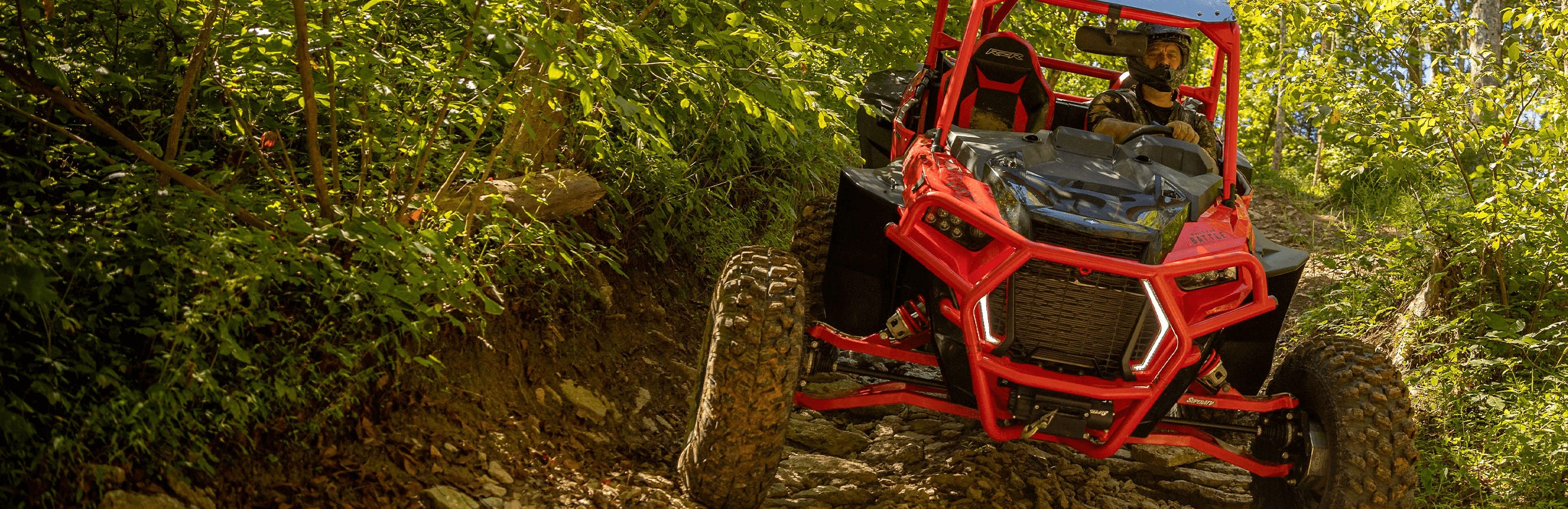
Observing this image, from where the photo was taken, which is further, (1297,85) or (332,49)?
(1297,85)

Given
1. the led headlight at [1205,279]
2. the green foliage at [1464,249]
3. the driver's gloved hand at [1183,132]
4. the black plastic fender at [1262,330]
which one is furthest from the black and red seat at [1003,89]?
the green foliage at [1464,249]

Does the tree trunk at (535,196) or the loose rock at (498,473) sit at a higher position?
the tree trunk at (535,196)

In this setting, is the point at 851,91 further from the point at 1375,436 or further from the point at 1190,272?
the point at 1375,436

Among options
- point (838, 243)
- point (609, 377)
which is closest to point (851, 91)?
point (838, 243)

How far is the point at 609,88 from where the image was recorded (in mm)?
3564

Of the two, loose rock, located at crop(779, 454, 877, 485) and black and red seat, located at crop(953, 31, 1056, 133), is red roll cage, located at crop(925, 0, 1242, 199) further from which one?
loose rock, located at crop(779, 454, 877, 485)

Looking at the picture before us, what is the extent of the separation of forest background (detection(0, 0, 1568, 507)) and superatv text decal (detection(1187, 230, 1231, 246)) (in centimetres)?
136

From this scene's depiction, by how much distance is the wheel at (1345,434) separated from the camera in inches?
158

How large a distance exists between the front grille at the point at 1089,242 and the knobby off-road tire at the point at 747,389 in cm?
86

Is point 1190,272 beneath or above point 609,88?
beneath

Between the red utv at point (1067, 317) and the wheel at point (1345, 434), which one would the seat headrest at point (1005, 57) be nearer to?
the red utv at point (1067, 317)

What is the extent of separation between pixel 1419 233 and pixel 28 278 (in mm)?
7051

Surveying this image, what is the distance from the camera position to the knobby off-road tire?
3744mm

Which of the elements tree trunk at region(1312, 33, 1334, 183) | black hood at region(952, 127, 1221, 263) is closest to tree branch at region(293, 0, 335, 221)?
black hood at region(952, 127, 1221, 263)
